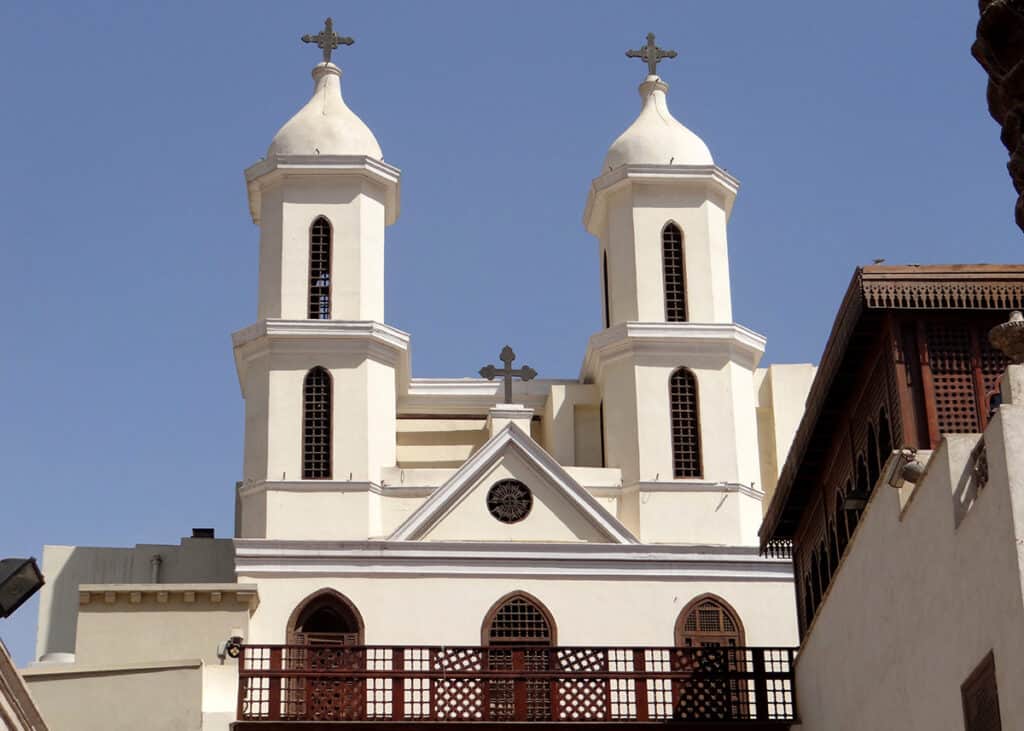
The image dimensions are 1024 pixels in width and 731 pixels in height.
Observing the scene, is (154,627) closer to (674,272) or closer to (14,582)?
(674,272)

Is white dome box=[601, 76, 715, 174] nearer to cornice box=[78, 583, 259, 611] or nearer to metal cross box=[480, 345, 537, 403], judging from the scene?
metal cross box=[480, 345, 537, 403]

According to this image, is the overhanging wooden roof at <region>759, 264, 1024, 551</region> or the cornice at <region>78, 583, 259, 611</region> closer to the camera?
the overhanging wooden roof at <region>759, 264, 1024, 551</region>

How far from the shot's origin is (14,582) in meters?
16.0

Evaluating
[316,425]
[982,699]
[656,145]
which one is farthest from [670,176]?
[982,699]

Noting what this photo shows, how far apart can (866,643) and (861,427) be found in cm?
242

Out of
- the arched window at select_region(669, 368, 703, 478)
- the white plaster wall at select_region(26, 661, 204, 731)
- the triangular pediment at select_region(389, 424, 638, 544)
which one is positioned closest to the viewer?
the white plaster wall at select_region(26, 661, 204, 731)

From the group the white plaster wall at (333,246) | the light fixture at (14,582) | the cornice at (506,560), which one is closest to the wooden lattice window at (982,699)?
the light fixture at (14,582)

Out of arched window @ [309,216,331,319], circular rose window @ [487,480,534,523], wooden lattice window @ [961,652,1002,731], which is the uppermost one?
arched window @ [309,216,331,319]

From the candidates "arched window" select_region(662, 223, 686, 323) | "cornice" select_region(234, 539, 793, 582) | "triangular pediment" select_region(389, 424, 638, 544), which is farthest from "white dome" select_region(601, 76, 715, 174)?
"cornice" select_region(234, 539, 793, 582)

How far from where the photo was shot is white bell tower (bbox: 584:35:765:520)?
3803cm

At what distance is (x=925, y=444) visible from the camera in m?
20.3

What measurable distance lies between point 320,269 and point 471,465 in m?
4.60

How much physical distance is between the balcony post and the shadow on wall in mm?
12697

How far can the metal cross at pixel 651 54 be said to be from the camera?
42156 millimetres
